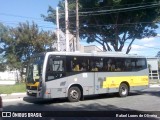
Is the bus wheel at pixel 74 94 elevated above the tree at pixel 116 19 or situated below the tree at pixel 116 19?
below

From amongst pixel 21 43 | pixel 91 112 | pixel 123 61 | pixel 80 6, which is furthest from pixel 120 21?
pixel 91 112

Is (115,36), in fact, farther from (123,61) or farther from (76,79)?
(76,79)

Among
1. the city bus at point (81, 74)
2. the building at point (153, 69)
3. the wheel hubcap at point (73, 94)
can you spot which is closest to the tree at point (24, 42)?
the city bus at point (81, 74)

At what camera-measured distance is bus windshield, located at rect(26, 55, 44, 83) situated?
59.1 feet

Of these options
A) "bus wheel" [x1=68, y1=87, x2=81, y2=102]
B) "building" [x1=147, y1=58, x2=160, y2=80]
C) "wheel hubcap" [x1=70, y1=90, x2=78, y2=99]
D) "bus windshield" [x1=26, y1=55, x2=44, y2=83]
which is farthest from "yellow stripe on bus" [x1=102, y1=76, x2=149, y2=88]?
"building" [x1=147, y1=58, x2=160, y2=80]

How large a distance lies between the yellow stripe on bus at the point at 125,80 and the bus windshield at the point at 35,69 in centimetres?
456

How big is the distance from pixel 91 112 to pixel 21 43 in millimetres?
21870

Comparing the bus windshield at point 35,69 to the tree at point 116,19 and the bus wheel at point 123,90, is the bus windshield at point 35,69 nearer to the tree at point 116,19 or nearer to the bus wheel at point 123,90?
the bus wheel at point 123,90

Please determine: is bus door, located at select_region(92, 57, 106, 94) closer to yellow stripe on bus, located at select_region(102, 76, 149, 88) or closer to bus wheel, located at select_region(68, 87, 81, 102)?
yellow stripe on bus, located at select_region(102, 76, 149, 88)

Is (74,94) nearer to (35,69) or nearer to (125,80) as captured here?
(35,69)

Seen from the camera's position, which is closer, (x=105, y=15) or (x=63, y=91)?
A: (x=63, y=91)

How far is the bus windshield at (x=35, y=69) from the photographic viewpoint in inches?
709

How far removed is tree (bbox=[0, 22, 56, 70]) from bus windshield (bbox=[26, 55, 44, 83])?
15113 millimetres

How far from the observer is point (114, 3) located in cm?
3431
